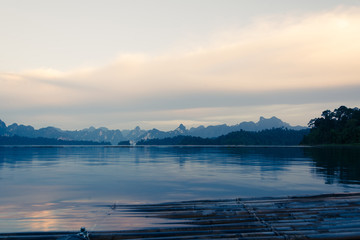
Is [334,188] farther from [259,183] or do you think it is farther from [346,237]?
[346,237]

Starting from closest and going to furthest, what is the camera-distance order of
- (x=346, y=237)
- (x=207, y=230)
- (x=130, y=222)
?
(x=346, y=237) < (x=207, y=230) < (x=130, y=222)

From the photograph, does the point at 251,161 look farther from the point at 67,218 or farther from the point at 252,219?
the point at 67,218

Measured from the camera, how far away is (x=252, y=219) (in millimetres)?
15508

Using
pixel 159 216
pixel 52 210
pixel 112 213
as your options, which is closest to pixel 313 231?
pixel 159 216

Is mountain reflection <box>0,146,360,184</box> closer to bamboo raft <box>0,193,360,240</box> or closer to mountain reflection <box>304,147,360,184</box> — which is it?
mountain reflection <box>304,147,360,184</box>

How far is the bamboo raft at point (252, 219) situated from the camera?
42.6ft

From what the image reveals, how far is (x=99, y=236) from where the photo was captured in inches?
516

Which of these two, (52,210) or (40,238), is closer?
(40,238)

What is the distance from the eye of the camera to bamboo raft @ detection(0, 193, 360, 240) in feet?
42.6

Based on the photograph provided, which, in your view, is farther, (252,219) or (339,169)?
(339,169)

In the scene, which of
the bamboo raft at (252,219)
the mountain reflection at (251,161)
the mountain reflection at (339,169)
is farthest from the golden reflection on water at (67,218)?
the mountain reflection at (251,161)

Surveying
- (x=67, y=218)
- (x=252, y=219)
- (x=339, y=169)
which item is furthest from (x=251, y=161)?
(x=67, y=218)

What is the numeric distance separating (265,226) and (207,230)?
2.83m

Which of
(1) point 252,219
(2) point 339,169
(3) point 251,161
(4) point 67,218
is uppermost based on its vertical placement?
(1) point 252,219
